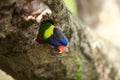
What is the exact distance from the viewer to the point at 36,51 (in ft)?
3.35

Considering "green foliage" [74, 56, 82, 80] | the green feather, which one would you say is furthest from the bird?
"green foliage" [74, 56, 82, 80]

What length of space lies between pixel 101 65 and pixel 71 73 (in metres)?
0.53

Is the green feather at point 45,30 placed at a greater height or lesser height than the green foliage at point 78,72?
lesser

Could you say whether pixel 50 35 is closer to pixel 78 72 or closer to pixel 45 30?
pixel 45 30

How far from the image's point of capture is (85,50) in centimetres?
151

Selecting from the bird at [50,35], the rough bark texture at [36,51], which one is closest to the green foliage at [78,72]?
→ the rough bark texture at [36,51]

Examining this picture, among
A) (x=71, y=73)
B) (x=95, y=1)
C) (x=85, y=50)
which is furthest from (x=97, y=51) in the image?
(x=95, y=1)

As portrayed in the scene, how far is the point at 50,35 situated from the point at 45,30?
23 mm

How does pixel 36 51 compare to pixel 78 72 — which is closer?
pixel 36 51

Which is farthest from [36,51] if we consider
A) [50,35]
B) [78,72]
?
[78,72]

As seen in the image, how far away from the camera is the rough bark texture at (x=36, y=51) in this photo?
832 millimetres

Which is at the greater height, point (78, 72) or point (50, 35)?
point (78, 72)

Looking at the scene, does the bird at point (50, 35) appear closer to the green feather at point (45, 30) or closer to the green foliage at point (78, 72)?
the green feather at point (45, 30)

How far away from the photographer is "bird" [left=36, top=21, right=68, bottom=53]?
931 mm
